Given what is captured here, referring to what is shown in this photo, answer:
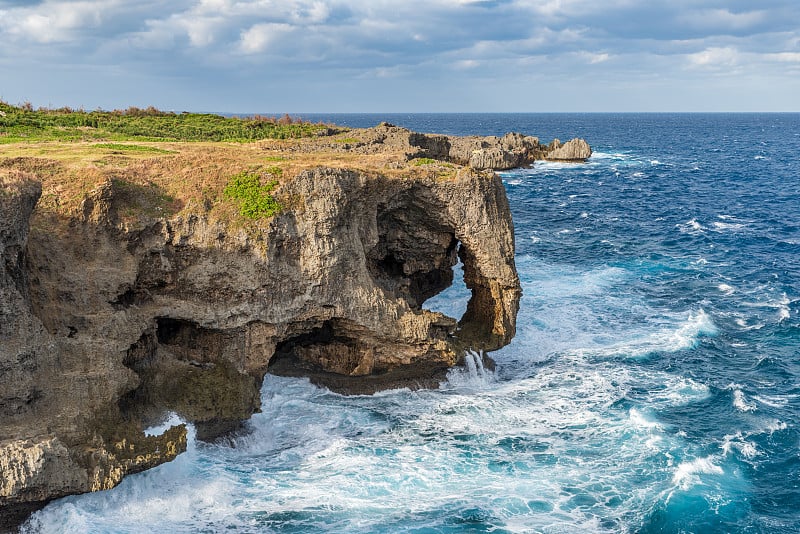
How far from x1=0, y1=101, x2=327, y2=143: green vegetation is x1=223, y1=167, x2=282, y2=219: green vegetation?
17.1 meters

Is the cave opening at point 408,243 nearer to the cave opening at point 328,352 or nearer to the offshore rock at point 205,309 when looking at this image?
the offshore rock at point 205,309

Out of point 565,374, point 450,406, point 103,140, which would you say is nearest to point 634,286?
point 565,374

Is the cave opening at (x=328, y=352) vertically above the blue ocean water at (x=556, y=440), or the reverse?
the cave opening at (x=328, y=352)

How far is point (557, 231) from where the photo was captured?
64.1 m

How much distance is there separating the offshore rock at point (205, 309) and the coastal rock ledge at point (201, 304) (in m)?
0.06

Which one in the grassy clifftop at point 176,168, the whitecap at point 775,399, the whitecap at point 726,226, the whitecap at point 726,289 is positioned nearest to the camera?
the grassy clifftop at point 176,168

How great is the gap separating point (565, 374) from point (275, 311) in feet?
46.8

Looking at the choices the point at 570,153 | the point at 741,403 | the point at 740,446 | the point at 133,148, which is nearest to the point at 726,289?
the point at 741,403

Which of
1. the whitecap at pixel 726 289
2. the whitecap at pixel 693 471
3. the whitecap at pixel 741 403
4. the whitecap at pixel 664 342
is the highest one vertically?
the whitecap at pixel 726 289

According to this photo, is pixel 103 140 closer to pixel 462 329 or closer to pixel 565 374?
pixel 462 329

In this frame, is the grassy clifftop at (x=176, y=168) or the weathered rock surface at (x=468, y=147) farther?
the weathered rock surface at (x=468, y=147)

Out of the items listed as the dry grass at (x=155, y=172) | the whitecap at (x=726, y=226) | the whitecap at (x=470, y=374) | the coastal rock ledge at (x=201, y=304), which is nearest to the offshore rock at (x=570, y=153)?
the whitecap at (x=726, y=226)

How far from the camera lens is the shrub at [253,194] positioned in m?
26.7

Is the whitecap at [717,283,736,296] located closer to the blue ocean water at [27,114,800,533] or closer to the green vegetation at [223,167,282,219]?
the blue ocean water at [27,114,800,533]
